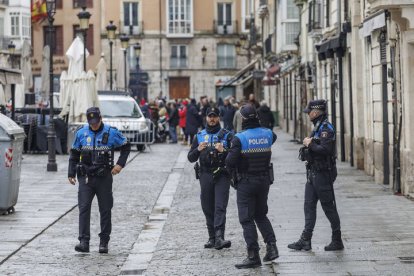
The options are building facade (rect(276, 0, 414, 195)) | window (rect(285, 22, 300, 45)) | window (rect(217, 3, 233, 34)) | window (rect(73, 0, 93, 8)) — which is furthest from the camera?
window (rect(217, 3, 233, 34))

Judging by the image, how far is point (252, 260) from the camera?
13234mm

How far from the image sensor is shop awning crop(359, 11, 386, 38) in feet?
73.0

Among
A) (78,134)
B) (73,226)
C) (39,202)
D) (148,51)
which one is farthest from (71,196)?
(148,51)

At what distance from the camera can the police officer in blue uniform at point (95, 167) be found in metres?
14.9

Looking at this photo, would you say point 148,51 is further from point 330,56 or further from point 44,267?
point 44,267

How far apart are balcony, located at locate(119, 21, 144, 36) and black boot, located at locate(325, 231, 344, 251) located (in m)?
72.1

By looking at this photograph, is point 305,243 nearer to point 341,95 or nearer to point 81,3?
point 341,95

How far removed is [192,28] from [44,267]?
248 feet

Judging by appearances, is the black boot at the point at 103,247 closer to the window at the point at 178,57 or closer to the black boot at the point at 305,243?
the black boot at the point at 305,243

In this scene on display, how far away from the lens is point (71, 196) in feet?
73.9

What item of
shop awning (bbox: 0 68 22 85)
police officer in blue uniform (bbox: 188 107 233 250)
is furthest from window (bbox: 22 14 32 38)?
police officer in blue uniform (bbox: 188 107 233 250)

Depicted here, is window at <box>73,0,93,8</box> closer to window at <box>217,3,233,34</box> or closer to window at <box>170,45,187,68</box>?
window at <box>170,45,187,68</box>

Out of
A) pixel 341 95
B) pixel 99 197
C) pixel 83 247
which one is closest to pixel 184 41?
pixel 341 95

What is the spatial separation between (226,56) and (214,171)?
74.6 meters
